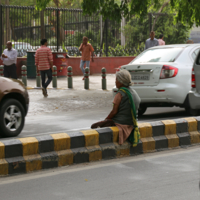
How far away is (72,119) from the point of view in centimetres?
998

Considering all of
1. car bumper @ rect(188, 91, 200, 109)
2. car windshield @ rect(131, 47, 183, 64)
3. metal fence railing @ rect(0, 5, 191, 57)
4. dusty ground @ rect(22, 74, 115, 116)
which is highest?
metal fence railing @ rect(0, 5, 191, 57)

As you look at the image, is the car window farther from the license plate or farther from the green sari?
the green sari

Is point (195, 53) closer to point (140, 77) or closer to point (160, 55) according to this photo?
point (160, 55)

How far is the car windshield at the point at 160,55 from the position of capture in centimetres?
982

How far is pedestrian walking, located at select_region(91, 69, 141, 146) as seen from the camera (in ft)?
21.1

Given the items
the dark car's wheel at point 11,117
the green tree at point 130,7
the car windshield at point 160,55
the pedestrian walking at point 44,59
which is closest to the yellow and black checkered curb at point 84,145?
the dark car's wheel at point 11,117

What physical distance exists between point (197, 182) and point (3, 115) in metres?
3.51

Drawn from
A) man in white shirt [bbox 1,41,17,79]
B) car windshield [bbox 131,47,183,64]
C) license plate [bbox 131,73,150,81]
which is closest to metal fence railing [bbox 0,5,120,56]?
man in white shirt [bbox 1,41,17,79]

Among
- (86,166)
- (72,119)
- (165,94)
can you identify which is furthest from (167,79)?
(86,166)

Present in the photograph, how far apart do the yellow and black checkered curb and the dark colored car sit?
1697 mm

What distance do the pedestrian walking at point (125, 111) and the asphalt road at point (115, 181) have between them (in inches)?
13.4

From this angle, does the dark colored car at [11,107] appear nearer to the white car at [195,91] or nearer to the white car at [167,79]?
the white car at [167,79]

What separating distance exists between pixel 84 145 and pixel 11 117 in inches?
74.4

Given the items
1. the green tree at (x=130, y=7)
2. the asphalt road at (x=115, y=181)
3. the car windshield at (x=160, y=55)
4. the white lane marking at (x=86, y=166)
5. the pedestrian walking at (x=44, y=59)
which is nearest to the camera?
the asphalt road at (x=115, y=181)
